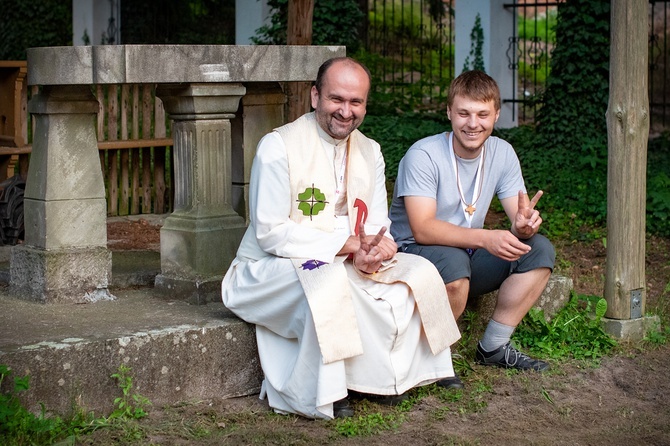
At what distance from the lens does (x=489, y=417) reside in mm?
4820

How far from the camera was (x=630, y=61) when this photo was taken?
19.2 ft

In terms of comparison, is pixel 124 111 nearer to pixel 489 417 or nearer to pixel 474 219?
pixel 474 219

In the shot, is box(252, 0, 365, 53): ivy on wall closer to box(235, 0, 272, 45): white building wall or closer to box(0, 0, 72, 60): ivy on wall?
box(235, 0, 272, 45): white building wall

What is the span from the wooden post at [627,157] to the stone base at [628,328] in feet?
0.10

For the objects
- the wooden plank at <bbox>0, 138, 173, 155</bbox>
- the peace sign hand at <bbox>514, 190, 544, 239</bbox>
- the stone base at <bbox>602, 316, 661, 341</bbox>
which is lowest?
the stone base at <bbox>602, 316, 661, 341</bbox>

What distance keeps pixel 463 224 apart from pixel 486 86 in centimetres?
69

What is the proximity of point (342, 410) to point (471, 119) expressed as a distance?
5.01 feet

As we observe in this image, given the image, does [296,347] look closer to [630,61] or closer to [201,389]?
[201,389]

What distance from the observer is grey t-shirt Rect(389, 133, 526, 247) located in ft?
17.3

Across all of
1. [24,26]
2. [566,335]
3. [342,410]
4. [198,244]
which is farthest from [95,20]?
[342,410]

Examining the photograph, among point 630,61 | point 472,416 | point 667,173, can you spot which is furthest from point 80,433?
point 667,173

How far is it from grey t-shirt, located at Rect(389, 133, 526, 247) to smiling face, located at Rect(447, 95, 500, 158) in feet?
0.46

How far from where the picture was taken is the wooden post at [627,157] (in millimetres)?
5855

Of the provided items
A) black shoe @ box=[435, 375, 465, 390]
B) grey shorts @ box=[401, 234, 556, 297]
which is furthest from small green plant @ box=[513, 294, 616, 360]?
black shoe @ box=[435, 375, 465, 390]
